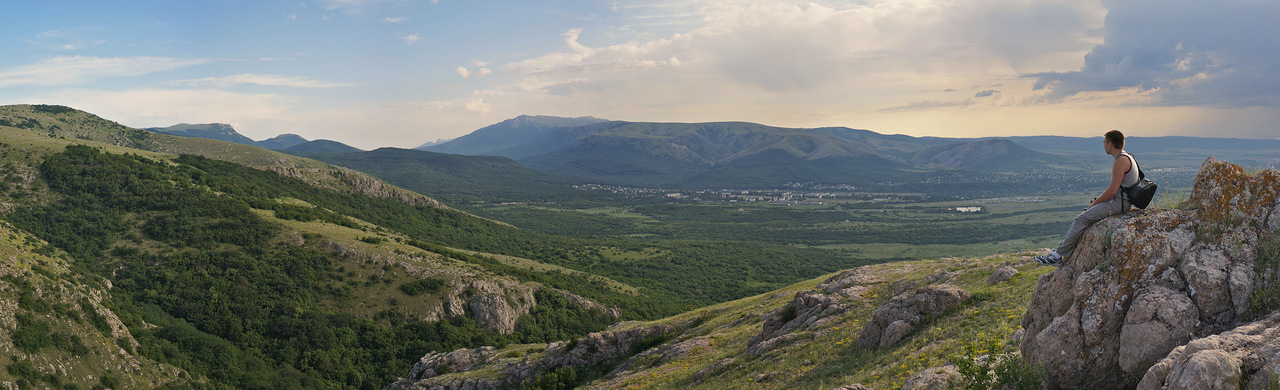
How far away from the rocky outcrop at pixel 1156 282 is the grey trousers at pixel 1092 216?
28cm

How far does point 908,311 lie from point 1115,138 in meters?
15.1

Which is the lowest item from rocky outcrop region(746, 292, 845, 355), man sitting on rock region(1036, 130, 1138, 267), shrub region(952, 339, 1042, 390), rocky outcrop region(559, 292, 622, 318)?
rocky outcrop region(559, 292, 622, 318)

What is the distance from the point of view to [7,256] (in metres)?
76.2

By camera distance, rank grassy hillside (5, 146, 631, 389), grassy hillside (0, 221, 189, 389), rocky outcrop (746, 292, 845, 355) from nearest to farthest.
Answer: rocky outcrop (746, 292, 845, 355) → grassy hillside (0, 221, 189, 389) → grassy hillside (5, 146, 631, 389)

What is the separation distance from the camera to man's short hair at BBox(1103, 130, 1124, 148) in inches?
539

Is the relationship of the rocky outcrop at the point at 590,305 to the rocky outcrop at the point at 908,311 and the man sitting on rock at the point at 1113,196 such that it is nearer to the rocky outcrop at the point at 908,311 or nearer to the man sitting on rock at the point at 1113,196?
the rocky outcrop at the point at 908,311

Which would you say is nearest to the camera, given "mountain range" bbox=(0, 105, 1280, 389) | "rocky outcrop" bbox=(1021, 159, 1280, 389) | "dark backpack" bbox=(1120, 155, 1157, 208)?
"rocky outcrop" bbox=(1021, 159, 1280, 389)

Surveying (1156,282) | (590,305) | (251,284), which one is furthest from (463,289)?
(1156,282)

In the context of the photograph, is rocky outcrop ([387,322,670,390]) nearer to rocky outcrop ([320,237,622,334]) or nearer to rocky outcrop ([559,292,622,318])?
rocky outcrop ([320,237,622,334])

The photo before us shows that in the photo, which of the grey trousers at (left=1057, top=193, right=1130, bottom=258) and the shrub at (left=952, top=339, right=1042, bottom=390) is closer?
the shrub at (left=952, top=339, right=1042, bottom=390)

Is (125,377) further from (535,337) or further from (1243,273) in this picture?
(1243,273)

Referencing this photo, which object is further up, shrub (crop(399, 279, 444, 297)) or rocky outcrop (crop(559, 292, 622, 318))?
shrub (crop(399, 279, 444, 297))

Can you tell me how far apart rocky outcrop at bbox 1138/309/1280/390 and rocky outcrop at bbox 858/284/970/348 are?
1655 centimetres

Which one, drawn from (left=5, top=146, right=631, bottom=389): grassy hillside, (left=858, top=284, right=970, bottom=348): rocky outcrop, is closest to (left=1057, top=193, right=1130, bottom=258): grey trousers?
(left=858, top=284, right=970, bottom=348): rocky outcrop
